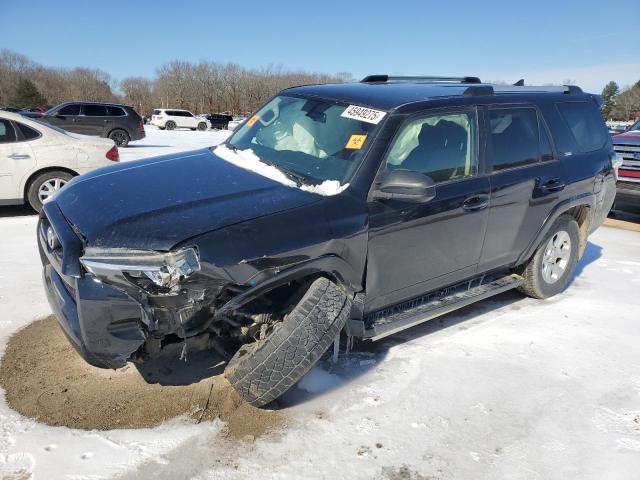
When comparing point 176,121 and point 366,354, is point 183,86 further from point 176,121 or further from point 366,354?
point 366,354

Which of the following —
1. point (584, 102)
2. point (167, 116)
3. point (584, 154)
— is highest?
point (584, 102)

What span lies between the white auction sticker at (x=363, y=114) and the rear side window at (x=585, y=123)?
7.05 ft

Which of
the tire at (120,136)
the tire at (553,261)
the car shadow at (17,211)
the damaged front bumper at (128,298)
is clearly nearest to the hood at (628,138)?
the tire at (553,261)

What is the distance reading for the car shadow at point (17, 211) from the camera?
7168mm

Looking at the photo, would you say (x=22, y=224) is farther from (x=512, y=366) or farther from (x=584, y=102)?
(x=584, y=102)

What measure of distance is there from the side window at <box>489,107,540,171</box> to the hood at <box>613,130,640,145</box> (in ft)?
18.4

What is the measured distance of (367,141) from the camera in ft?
10.4

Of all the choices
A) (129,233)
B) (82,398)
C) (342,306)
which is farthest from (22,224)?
(342,306)

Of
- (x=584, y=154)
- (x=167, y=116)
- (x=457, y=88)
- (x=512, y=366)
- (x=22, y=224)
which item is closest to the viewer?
(x=512, y=366)

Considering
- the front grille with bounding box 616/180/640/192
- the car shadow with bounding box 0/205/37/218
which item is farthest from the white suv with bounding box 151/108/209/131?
the front grille with bounding box 616/180/640/192

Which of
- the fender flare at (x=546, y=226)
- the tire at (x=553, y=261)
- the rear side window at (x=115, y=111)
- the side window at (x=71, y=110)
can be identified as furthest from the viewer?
the rear side window at (x=115, y=111)

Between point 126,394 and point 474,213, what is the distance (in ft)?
8.61

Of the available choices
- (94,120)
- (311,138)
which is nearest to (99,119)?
(94,120)

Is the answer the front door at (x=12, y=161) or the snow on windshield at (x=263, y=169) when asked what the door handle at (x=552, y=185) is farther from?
the front door at (x=12, y=161)
